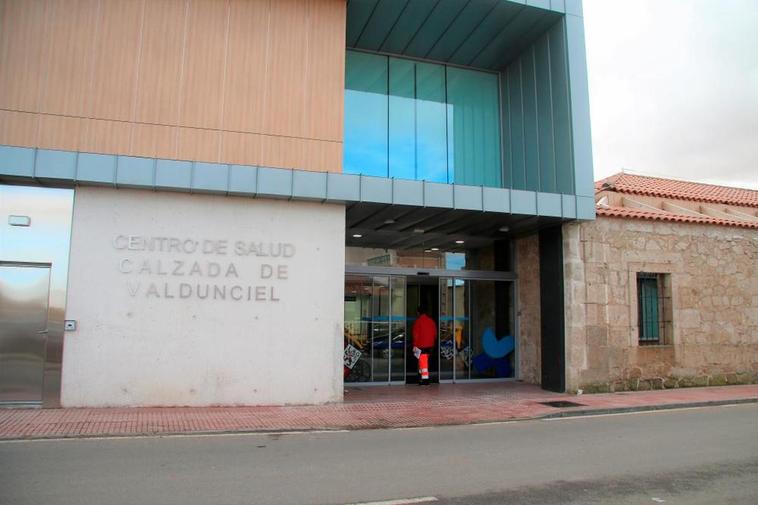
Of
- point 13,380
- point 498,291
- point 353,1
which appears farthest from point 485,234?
point 13,380

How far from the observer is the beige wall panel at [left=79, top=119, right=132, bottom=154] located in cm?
1016

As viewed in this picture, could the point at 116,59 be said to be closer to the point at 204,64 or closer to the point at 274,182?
the point at 204,64

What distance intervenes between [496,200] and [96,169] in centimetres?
766

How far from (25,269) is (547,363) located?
A: 428 inches

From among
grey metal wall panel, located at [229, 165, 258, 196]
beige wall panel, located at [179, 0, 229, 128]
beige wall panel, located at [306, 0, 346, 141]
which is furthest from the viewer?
beige wall panel, located at [306, 0, 346, 141]

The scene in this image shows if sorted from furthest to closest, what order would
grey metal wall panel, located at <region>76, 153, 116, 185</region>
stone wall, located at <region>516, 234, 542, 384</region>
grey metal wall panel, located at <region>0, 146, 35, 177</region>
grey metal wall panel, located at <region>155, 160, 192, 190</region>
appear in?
1. stone wall, located at <region>516, 234, 542, 384</region>
2. grey metal wall panel, located at <region>155, 160, 192, 190</region>
3. grey metal wall panel, located at <region>76, 153, 116, 185</region>
4. grey metal wall panel, located at <region>0, 146, 35, 177</region>

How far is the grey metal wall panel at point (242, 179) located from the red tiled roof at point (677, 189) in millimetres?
11985

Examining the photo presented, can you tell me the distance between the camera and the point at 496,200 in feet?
39.2

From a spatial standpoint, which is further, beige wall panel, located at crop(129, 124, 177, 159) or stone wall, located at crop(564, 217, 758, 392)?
stone wall, located at crop(564, 217, 758, 392)

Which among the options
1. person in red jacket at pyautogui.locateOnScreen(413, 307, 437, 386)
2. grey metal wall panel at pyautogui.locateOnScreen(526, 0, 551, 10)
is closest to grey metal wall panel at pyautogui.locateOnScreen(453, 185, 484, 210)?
person in red jacket at pyautogui.locateOnScreen(413, 307, 437, 386)

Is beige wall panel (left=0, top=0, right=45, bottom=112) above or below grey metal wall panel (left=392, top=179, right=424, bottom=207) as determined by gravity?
above

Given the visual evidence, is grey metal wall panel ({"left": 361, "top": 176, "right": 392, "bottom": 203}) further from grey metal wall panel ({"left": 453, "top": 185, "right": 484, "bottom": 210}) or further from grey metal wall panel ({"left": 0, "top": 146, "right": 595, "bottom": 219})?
grey metal wall panel ({"left": 453, "top": 185, "right": 484, "bottom": 210})

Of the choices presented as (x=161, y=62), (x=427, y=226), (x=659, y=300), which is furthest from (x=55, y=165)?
(x=659, y=300)

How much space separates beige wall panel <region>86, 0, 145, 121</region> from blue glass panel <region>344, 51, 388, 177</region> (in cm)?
500
